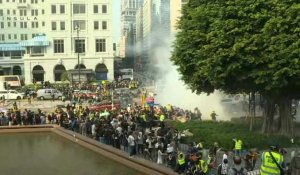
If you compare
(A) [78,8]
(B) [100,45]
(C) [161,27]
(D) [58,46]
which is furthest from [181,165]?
(C) [161,27]

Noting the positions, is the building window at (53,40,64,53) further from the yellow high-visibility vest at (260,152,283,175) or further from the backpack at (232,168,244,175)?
the yellow high-visibility vest at (260,152,283,175)

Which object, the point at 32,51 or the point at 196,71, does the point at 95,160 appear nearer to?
the point at 196,71

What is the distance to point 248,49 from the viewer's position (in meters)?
25.6

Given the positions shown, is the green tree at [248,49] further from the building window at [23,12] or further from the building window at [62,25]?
the building window at [23,12]

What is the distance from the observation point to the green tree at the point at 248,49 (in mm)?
24812

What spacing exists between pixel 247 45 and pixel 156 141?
6.85 metres

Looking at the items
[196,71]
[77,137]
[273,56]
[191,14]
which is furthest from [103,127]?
[273,56]

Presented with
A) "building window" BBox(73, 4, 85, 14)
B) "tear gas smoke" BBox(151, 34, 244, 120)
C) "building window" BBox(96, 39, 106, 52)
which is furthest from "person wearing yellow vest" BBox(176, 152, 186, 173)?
"building window" BBox(73, 4, 85, 14)

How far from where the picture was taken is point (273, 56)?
24.9 meters

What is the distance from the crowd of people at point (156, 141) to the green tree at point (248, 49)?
3.97 m

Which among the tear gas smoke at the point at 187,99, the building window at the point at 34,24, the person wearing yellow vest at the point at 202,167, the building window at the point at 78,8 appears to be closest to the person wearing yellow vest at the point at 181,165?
the person wearing yellow vest at the point at 202,167

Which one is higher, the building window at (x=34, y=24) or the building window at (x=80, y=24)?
the building window at (x=34, y=24)

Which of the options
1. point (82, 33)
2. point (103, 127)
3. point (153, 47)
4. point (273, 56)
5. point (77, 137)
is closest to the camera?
point (273, 56)

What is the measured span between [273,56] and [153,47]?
78.1 meters
